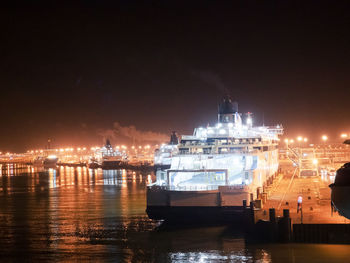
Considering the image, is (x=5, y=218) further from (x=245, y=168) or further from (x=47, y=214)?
(x=245, y=168)

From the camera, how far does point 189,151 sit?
94.7ft

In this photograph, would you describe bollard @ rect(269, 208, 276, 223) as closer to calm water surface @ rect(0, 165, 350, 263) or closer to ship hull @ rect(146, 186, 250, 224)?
calm water surface @ rect(0, 165, 350, 263)

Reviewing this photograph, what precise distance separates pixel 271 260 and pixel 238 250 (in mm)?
2031

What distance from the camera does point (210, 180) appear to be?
26.1m

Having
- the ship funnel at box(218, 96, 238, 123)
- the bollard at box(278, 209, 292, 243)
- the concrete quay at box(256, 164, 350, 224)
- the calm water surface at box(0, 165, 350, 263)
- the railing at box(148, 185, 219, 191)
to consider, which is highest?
the ship funnel at box(218, 96, 238, 123)

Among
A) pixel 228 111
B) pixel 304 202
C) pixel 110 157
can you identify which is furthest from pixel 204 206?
pixel 110 157

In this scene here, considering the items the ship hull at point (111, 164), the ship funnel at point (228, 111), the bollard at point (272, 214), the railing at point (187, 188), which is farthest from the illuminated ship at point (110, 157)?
the bollard at point (272, 214)

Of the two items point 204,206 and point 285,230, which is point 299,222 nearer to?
point 285,230

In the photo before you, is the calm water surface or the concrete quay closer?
the calm water surface

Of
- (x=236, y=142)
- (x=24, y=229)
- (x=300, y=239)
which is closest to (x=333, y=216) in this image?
(x=300, y=239)

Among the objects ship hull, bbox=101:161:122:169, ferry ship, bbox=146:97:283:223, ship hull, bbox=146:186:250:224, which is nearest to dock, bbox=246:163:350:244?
ship hull, bbox=146:186:250:224

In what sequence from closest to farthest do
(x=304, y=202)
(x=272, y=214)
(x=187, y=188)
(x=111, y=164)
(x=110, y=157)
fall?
(x=272, y=214) → (x=304, y=202) → (x=187, y=188) → (x=111, y=164) → (x=110, y=157)

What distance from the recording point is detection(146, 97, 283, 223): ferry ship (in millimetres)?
24109

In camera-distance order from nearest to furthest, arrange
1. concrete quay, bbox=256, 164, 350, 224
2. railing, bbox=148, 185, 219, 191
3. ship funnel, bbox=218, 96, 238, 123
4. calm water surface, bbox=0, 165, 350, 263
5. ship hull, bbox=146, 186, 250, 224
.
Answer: calm water surface, bbox=0, 165, 350, 263 < concrete quay, bbox=256, 164, 350, 224 < ship hull, bbox=146, 186, 250, 224 < railing, bbox=148, 185, 219, 191 < ship funnel, bbox=218, 96, 238, 123
